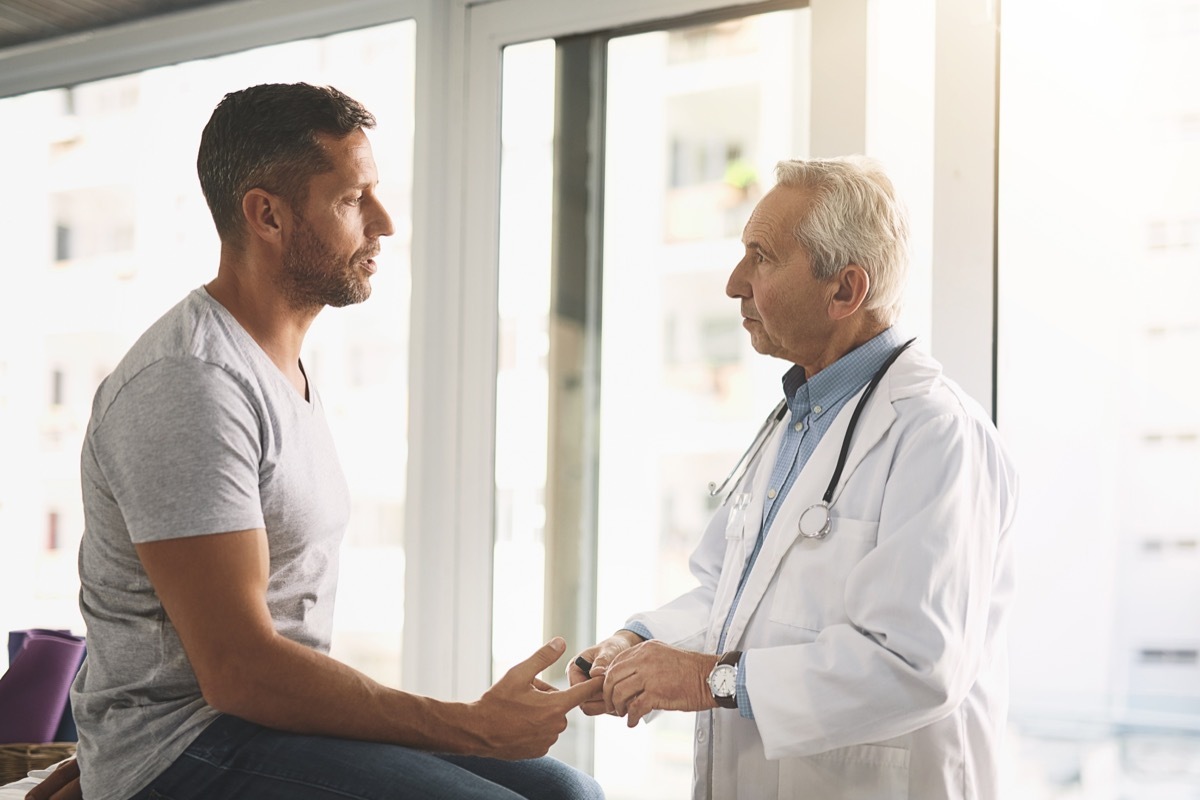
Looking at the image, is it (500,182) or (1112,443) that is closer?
(1112,443)

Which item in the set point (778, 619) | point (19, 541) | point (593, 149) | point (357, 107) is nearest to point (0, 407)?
point (19, 541)

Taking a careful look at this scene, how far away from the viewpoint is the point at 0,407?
11.3 ft

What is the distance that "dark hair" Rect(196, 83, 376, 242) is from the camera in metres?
1.68

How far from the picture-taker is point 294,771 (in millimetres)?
1419

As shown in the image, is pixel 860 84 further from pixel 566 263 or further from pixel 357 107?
pixel 357 107

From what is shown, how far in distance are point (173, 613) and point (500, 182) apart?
1602mm

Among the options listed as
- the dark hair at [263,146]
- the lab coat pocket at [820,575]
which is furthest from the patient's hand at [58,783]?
the lab coat pocket at [820,575]

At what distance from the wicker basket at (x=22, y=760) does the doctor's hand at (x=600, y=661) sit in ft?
3.27

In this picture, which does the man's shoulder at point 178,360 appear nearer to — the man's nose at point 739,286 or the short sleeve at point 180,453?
the short sleeve at point 180,453

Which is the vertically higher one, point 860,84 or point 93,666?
point 860,84

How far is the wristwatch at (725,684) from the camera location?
163cm

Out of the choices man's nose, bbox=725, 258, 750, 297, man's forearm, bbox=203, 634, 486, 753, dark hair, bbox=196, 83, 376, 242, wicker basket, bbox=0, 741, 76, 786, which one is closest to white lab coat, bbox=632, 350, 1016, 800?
man's nose, bbox=725, 258, 750, 297

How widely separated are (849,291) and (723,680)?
62cm

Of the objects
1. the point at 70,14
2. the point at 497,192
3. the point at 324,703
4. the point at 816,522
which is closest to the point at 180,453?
the point at 324,703
